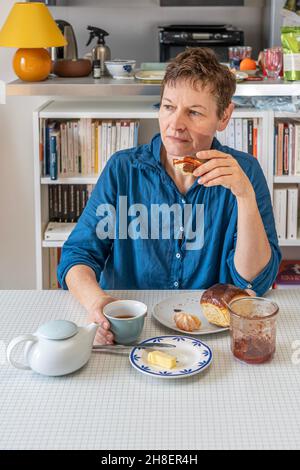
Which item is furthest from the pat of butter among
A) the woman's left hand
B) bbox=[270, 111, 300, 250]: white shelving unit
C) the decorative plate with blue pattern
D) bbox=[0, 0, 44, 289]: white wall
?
bbox=[0, 0, 44, 289]: white wall

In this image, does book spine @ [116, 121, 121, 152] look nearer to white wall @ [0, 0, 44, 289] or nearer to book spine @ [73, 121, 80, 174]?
book spine @ [73, 121, 80, 174]

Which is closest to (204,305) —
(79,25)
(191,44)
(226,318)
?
(226,318)

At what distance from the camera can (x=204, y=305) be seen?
161 cm

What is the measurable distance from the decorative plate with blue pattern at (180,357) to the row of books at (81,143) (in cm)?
173

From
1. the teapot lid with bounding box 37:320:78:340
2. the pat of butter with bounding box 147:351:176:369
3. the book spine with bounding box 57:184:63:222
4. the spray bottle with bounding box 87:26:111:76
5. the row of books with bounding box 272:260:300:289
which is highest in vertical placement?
the spray bottle with bounding box 87:26:111:76

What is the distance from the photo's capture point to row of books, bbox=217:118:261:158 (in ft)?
10.3

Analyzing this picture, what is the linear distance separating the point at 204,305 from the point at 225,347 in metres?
0.12

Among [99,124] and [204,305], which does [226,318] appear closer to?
[204,305]

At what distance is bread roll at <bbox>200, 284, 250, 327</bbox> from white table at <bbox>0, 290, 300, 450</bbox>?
0.04 m

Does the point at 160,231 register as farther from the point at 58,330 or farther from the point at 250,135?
the point at 250,135

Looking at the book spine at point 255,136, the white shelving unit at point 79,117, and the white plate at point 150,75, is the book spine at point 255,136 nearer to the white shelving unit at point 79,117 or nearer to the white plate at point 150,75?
the white shelving unit at point 79,117

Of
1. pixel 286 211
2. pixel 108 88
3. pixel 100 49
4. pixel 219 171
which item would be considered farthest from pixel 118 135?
pixel 219 171

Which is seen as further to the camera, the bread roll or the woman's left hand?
the woman's left hand

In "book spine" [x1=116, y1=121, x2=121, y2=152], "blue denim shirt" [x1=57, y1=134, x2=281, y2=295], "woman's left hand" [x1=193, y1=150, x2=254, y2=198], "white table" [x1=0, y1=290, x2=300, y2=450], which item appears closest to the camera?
"white table" [x1=0, y1=290, x2=300, y2=450]
